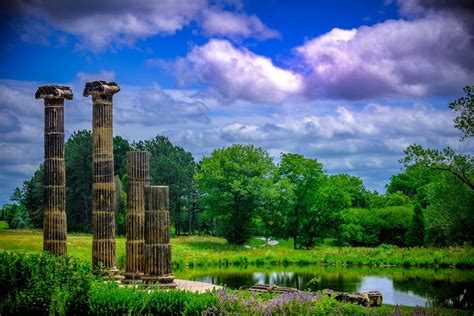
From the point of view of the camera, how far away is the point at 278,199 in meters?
71.1

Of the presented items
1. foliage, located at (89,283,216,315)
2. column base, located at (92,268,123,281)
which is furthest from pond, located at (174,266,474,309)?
foliage, located at (89,283,216,315)

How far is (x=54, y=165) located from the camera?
92.6 feet

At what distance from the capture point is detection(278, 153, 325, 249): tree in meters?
71.9

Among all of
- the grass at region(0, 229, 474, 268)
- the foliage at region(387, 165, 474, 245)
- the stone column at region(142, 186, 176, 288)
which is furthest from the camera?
the grass at region(0, 229, 474, 268)

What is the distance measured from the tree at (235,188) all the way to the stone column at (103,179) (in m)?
42.7

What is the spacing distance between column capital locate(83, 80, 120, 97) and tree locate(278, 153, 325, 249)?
4566cm

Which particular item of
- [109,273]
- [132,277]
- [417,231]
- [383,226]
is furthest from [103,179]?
[383,226]

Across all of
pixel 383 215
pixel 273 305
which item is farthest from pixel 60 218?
pixel 383 215

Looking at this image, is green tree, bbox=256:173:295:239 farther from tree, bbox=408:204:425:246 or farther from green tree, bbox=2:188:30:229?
Answer: green tree, bbox=2:188:30:229

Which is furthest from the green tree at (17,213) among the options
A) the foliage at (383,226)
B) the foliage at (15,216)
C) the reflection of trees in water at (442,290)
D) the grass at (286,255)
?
the reflection of trees in water at (442,290)

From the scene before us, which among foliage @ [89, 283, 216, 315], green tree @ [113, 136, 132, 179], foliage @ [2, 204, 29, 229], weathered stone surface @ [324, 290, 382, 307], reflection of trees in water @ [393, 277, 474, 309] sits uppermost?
green tree @ [113, 136, 132, 179]

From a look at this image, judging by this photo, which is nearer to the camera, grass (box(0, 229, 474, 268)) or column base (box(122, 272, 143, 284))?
column base (box(122, 272, 143, 284))

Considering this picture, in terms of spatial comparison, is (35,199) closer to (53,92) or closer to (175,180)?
(175,180)

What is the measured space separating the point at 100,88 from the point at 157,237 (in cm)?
623
